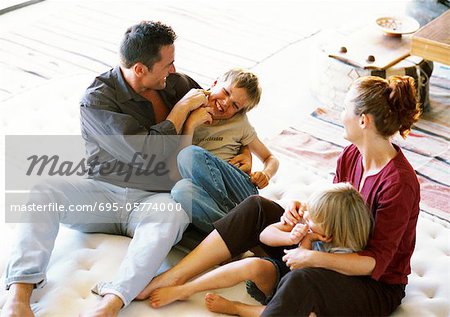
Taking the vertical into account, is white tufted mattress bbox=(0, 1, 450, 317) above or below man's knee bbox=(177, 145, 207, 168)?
below

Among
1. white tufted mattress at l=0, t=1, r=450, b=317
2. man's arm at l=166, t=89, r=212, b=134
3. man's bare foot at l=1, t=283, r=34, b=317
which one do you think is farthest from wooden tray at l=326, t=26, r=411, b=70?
man's bare foot at l=1, t=283, r=34, b=317

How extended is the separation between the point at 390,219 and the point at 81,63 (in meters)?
2.66

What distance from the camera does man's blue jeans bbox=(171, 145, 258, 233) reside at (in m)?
2.38

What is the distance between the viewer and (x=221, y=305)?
2.11 meters

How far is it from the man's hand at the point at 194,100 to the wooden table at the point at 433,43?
1196 millimetres

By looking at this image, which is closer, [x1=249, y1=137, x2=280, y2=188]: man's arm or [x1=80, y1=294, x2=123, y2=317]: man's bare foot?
[x1=80, y1=294, x2=123, y2=317]: man's bare foot

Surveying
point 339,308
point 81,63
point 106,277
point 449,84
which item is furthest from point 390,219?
point 81,63

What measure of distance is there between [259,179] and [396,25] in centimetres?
173

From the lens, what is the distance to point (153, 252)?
222 centimetres

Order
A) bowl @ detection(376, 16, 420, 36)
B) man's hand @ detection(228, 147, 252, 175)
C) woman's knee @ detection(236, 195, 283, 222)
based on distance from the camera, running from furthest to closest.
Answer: bowl @ detection(376, 16, 420, 36), man's hand @ detection(228, 147, 252, 175), woman's knee @ detection(236, 195, 283, 222)

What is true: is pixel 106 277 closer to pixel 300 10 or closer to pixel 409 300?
pixel 409 300

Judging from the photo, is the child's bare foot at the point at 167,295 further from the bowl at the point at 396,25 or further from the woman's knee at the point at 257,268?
the bowl at the point at 396,25

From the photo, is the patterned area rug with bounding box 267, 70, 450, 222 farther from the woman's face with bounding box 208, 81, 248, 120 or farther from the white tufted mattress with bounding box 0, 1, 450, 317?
the woman's face with bounding box 208, 81, 248, 120

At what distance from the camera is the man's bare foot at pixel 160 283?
2.20 m
